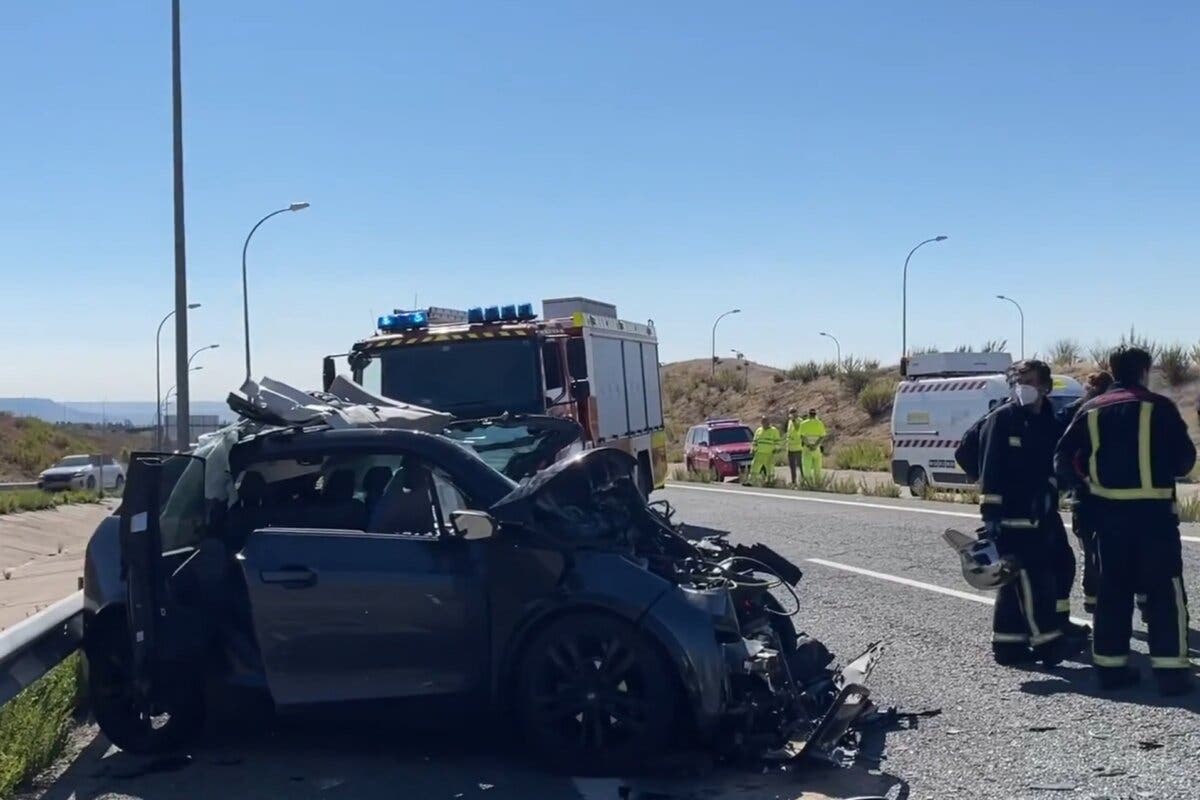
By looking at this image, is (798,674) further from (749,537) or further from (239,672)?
(749,537)

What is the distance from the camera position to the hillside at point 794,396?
47406 mm

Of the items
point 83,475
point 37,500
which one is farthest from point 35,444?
point 37,500

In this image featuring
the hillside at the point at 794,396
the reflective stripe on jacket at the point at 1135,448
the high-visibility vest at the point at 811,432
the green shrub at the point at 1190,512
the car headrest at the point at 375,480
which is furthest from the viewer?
the hillside at the point at 794,396

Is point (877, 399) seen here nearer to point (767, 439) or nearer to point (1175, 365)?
point (1175, 365)

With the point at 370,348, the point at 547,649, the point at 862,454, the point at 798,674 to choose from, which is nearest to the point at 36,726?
the point at 547,649

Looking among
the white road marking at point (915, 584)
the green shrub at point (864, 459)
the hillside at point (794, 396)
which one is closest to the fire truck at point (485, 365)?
the white road marking at point (915, 584)

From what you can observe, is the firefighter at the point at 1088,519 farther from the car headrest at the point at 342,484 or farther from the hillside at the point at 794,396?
the hillside at the point at 794,396

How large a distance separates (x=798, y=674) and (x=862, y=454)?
33099mm

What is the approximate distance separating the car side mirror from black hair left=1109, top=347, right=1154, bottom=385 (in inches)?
151

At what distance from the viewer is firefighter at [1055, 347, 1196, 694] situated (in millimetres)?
7188

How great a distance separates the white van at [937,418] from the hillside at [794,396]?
1573 centimetres

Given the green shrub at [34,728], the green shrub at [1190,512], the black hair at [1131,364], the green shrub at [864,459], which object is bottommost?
the green shrub at [34,728]

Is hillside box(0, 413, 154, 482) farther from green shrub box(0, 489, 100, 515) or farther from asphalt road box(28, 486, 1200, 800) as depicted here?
asphalt road box(28, 486, 1200, 800)

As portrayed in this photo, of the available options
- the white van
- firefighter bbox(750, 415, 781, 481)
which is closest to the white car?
firefighter bbox(750, 415, 781, 481)
